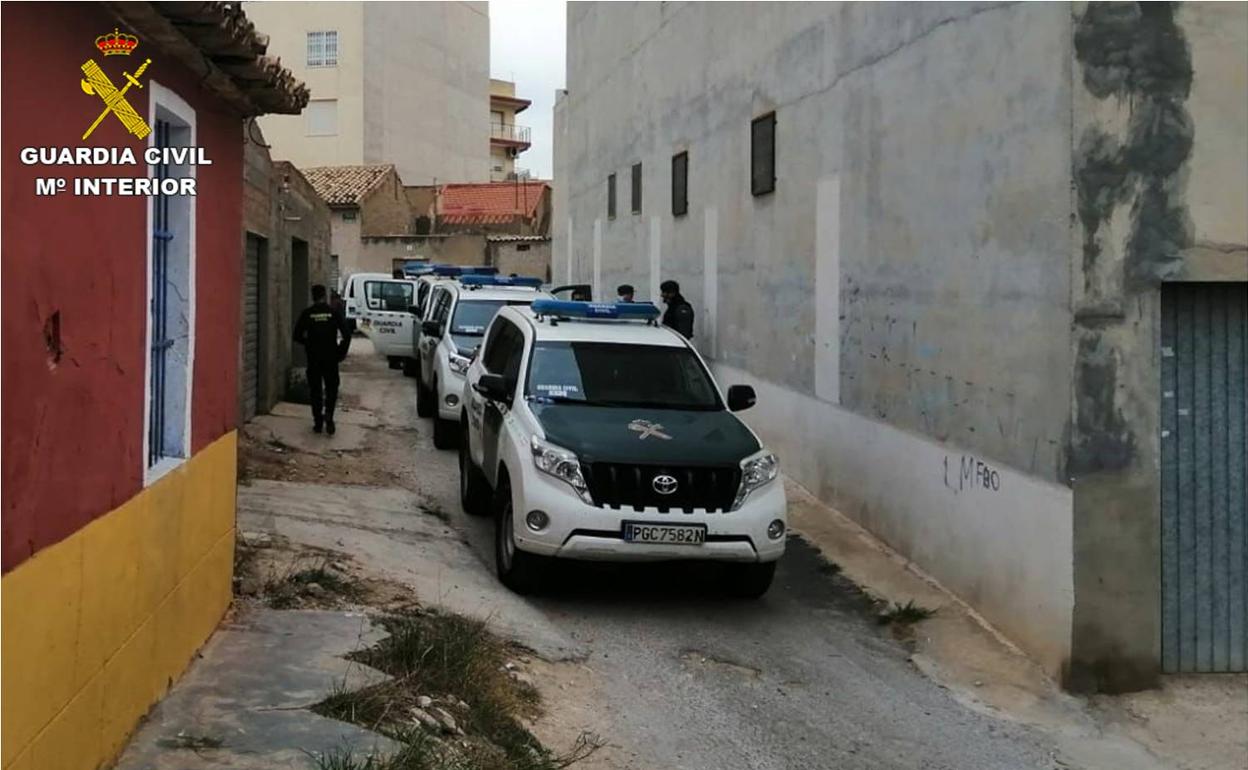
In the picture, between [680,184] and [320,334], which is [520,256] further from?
[320,334]

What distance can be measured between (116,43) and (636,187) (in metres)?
16.1

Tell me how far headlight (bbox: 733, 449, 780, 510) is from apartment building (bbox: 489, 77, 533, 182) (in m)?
63.7

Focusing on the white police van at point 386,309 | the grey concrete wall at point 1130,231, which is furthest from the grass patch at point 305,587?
the white police van at point 386,309

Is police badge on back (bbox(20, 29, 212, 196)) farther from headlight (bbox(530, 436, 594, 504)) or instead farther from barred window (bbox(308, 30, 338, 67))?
barred window (bbox(308, 30, 338, 67))

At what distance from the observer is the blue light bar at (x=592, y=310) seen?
999cm

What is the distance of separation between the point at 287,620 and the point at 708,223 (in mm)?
10007

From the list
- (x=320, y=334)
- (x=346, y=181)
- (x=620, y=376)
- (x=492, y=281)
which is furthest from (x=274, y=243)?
(x=346, y=181)

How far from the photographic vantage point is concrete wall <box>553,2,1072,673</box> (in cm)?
722

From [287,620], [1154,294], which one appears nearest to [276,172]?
[287,620]

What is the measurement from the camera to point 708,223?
51.5 feet

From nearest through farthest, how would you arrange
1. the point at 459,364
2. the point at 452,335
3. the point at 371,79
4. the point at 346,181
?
the point at 459,364, the point at 452,335, the point at 346,181, the point at 371,79

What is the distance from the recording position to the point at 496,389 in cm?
906

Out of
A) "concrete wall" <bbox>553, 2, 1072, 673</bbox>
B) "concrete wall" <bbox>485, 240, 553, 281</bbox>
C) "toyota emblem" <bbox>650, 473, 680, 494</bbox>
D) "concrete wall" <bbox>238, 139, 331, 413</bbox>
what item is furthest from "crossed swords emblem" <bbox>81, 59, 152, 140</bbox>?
"concrete wall" <bbox>485, 240, 553, 281</bbox>

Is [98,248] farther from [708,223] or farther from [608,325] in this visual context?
[708,223]
